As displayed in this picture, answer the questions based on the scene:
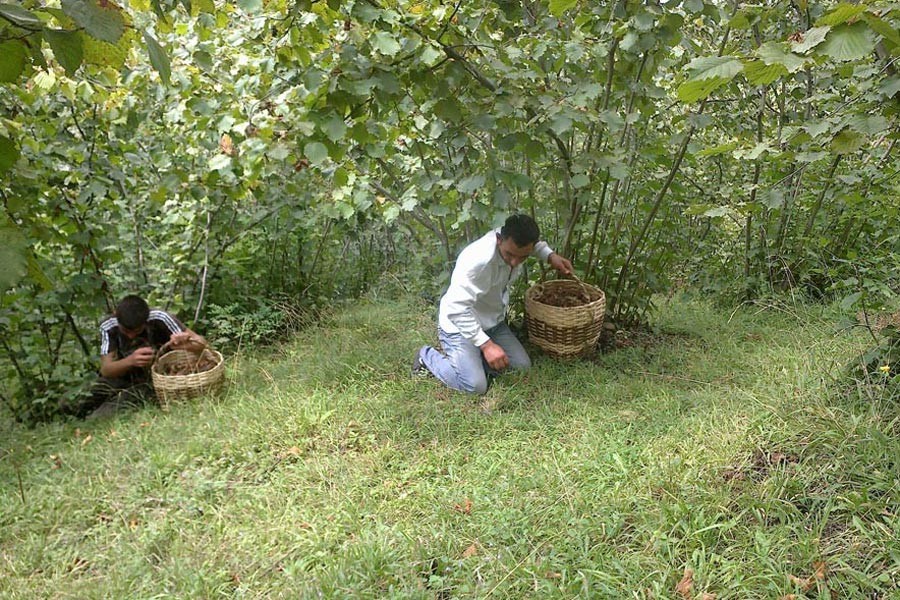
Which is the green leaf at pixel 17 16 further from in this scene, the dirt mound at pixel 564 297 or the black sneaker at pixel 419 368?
the dirt mound at pixel 564 297

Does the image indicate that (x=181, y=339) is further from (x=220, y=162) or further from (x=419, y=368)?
(x=419, y=368)

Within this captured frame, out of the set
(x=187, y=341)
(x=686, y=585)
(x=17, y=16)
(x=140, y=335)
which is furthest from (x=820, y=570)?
(x=140, y=335)

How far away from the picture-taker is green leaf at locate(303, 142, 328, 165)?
9.39ft

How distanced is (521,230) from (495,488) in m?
1.63

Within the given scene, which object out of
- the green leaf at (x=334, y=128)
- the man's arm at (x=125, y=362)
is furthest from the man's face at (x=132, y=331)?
the green leaf at (x=334, y=128)

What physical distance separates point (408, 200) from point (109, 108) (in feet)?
Answer: 7.48

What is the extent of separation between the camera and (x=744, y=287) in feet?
18.0

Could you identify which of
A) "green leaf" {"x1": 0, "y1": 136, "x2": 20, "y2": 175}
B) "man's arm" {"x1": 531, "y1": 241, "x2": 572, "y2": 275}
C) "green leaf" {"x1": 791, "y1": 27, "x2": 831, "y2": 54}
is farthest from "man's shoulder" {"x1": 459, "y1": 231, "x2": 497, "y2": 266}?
"green leaf" {"x1": 0, "y1": 136, "x2": 20, "y2": 175}

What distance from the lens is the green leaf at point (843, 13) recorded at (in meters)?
1.45

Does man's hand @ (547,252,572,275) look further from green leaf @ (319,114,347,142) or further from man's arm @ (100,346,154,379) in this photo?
man's arm @ (100,346,154,379)

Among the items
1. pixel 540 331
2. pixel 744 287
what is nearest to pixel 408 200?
pixel 540 331

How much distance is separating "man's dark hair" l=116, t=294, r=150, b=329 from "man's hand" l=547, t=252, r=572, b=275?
2877 millimetres

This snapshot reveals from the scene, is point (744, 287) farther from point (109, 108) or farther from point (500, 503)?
point (109, 108)

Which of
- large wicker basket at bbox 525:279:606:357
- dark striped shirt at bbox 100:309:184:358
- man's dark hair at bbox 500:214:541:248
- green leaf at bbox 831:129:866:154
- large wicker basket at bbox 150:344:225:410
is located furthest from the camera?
dark striped shirt at bbox 100:309:184:358
